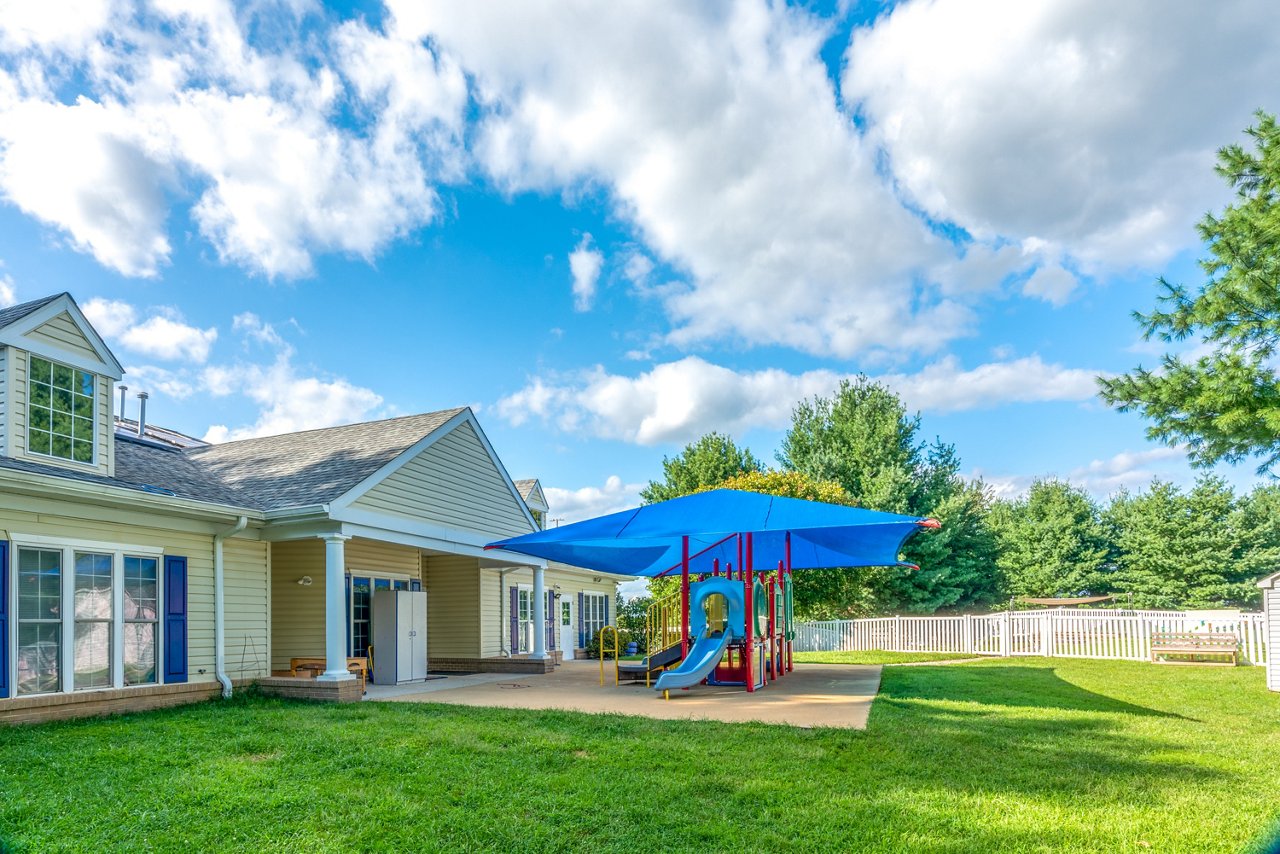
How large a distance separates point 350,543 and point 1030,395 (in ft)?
69.6

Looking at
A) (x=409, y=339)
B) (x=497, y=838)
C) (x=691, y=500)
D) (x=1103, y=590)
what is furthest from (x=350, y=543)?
(x=1103, y=590)

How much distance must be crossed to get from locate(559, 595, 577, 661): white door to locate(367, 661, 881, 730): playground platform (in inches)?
269

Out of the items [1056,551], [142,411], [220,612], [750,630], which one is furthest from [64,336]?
[1056,551]

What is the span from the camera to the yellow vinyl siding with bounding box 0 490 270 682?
9.17 m

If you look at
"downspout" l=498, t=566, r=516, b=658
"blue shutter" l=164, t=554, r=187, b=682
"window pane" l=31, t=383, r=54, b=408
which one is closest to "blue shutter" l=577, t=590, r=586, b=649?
"downspout" l=498, t=566, r=516, b=658

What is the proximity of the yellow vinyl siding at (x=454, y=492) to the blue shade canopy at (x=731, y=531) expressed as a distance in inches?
68.0

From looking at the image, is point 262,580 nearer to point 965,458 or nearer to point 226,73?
point 226,73

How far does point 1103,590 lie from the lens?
134 feet

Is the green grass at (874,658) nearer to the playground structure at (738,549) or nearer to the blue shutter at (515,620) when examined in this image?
the playground structure at (738,549)

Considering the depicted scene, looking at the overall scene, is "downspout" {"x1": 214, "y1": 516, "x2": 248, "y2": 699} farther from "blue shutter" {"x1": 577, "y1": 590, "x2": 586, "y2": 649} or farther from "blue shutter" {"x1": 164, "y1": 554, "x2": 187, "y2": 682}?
"blue shutter" {"x1": 577, "y1": 590, "x2": 586, "y2": 649}

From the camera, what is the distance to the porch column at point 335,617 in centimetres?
1170

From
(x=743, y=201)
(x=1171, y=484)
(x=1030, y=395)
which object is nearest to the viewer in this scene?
(x=743, y=201)

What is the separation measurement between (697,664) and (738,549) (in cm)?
227

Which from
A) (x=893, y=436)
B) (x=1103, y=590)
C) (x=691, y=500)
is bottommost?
(x=1103, y=590)
